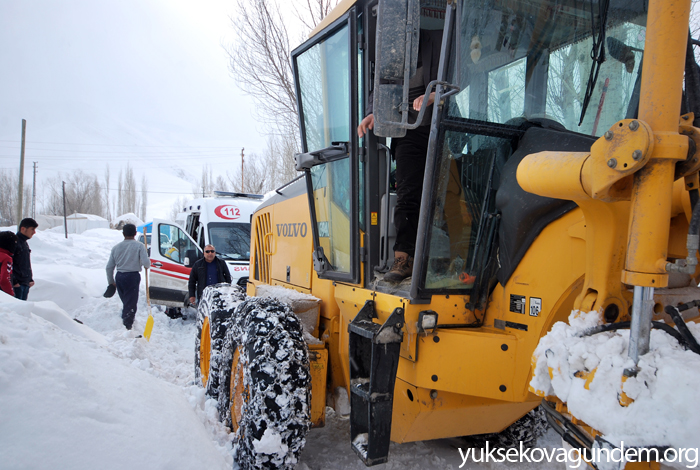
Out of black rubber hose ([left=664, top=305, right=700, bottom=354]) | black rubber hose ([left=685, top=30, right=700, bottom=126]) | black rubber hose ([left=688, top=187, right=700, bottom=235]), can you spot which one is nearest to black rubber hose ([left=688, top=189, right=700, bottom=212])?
black rubber hose ([left=688, top=187, right=700, bottom=235])

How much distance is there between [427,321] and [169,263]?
7932 millimetres

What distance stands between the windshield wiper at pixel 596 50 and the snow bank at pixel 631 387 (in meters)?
1.22

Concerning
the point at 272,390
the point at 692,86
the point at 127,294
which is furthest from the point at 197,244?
the point at 692,86

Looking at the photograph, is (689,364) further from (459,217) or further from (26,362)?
(26,362)

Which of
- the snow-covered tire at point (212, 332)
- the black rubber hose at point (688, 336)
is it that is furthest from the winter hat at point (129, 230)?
the black rubber hose at point (688, 336)

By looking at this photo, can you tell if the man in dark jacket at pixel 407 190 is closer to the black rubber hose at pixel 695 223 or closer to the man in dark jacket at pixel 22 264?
the black rubber hose at pixel 695 223

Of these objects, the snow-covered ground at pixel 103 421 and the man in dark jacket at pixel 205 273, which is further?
the man in dark jacket at pixel 205 273

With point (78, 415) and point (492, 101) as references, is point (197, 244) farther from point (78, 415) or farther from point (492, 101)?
point (492, 101)

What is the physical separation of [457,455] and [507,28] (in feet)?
9.34

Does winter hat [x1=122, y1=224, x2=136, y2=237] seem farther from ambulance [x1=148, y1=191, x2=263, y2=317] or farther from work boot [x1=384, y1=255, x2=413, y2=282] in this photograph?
work boot [x1=384, y1=255, x2=413, y2=282]

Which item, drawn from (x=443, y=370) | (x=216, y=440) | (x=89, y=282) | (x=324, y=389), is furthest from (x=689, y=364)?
(x=89, y=282)

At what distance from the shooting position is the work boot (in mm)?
2537

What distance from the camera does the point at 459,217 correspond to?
2.30 metres

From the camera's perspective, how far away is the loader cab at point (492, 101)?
2008 millimetres
